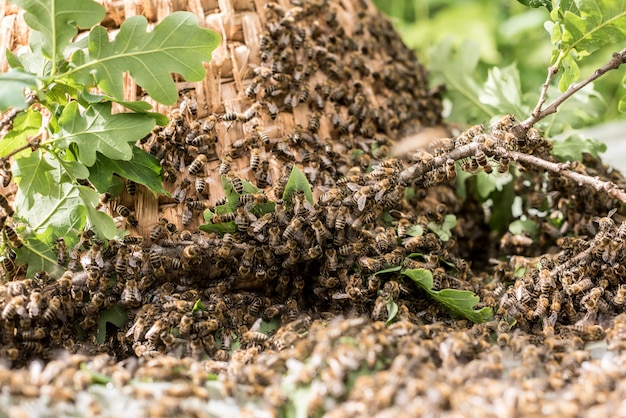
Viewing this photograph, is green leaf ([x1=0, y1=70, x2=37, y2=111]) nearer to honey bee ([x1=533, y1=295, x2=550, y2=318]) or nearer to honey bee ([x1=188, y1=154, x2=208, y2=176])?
honey bee ([x1=188, y1=154, x2=208, y2=176])

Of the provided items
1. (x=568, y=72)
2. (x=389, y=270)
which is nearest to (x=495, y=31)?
(x=568, y=72)

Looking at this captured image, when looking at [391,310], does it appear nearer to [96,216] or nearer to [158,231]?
[158,231]

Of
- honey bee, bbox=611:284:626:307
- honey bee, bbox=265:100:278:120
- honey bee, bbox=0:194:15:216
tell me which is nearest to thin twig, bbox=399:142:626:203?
honey bee, bbox=611:284:626:307

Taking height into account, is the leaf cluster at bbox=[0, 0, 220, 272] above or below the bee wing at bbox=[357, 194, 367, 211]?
above

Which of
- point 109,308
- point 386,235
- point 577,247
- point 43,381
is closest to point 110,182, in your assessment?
point 109,308

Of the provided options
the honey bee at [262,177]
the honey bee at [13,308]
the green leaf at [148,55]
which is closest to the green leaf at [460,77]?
the honey bee at [262,177]

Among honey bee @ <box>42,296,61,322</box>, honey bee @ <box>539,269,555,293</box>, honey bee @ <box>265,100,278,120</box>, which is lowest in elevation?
honey bee @ <box>539,269,555,293</box>
